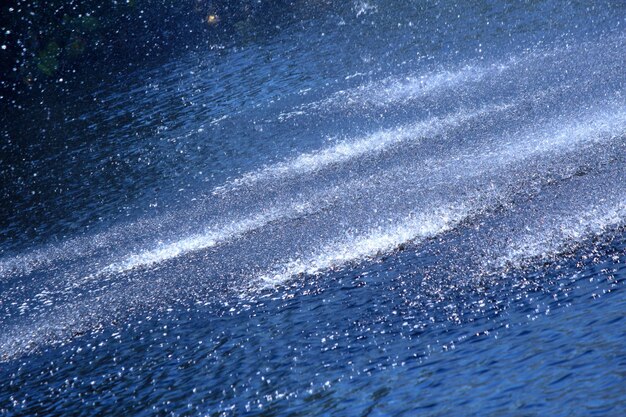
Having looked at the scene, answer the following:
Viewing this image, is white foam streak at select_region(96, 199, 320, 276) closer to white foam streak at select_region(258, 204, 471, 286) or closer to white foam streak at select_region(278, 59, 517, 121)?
white foam streak at select_region(258, 204, 471, 286)

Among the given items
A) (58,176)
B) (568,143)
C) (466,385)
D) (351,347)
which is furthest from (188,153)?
(466,385)

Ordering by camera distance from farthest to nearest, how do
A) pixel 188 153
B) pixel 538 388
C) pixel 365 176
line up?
pixel 188 153 → pixel 365 176 → pixel 538 388

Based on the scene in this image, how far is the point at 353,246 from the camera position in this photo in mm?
10016

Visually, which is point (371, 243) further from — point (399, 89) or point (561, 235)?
A: point (399, 89)

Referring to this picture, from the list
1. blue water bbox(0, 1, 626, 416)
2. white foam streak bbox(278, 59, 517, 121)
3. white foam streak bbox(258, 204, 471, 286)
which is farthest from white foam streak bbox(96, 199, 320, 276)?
white foam streak bbox(278, 59, 517, 121)

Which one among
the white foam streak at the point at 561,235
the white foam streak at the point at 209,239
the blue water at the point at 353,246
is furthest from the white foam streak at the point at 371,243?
the white foam streak at the point at 209,239

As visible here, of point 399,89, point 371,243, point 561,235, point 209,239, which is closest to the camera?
point 561,235

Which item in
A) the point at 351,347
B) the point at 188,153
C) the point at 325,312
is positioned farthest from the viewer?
the point at 188,153

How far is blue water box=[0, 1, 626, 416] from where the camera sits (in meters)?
7.33

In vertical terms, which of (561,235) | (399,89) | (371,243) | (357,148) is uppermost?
(399,89)

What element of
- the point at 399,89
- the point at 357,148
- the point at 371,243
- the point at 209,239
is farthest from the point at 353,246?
the point at 399,89

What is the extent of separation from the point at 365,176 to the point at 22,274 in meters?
5.40

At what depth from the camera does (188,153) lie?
16.5 metres

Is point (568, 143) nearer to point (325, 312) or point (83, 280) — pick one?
point (325, 312)
